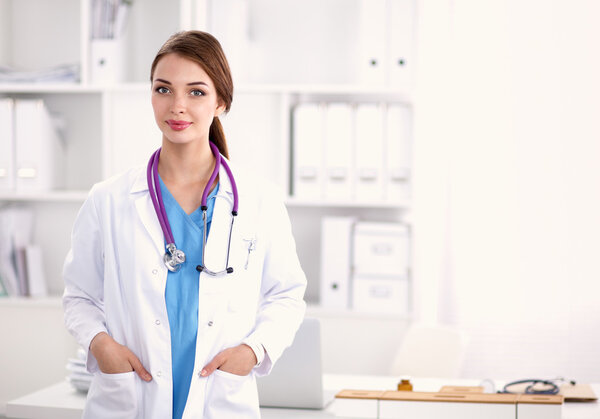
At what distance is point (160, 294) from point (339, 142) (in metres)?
2.11

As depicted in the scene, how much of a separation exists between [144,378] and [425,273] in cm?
258

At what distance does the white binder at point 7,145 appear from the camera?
3.64 m

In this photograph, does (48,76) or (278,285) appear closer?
(278,285)

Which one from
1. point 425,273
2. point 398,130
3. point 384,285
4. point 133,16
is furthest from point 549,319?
point 133,16

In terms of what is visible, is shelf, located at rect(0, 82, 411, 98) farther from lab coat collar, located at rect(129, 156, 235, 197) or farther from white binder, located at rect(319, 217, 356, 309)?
lab coat collar, located at rect(129, 156, 235, 197)

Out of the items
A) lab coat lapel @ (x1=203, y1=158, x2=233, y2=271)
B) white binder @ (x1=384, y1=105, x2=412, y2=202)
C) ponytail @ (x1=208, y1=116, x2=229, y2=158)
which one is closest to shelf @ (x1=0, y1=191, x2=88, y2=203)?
white binder @ (x1=384, y1=105, x2=412, y2=202)

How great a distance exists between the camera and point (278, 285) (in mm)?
1630

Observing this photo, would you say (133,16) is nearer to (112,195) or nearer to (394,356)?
(394,356)

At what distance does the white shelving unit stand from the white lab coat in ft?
6.33

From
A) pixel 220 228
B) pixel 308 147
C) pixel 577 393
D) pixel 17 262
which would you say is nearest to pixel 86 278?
pixel 220 228

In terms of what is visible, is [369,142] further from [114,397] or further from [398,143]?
[114,397]

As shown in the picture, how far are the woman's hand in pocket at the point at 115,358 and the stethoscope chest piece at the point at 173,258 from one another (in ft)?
0.57

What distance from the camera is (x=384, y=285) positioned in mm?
3508

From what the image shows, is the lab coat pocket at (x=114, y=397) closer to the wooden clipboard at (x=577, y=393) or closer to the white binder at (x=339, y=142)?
the wooden clipboard at (x=577, y=393)
